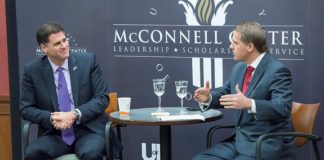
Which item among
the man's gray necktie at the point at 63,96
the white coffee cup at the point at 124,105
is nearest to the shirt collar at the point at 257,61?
the white coffee cup at the point at 124,105

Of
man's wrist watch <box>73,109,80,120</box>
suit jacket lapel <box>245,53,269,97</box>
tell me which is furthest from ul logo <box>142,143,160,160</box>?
suit jacket lapel <box>245,53,269,97</box>

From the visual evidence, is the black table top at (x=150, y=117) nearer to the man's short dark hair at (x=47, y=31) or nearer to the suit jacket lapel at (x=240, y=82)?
the suit jacket lapel at (x=240, y=82)

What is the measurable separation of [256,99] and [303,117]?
551 mm

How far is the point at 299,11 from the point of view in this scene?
5465mm

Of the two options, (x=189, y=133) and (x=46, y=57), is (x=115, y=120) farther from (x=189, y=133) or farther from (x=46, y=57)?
(x=189, y=133)

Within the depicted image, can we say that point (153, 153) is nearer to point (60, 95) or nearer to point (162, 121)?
Answer: point (60, 95)

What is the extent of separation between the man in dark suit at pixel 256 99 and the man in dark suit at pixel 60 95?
890mm

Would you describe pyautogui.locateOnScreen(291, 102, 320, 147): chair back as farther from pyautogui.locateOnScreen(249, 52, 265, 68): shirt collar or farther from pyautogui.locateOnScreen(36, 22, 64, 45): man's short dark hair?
pyautogui.locateOnScreen(36, 22, 64, 45): man's short dark hair

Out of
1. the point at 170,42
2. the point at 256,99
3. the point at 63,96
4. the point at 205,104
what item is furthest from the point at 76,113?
the point at 256,99

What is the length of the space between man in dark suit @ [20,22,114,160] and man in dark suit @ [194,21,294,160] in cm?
89

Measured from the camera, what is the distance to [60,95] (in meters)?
5.36

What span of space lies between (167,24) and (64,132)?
4.53 feet

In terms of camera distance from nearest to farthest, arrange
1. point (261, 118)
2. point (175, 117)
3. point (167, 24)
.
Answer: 1. point (261, 118)
2. point (175, 117)
3. point (167, 24)

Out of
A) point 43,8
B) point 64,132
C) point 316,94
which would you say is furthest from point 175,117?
point 43,8
